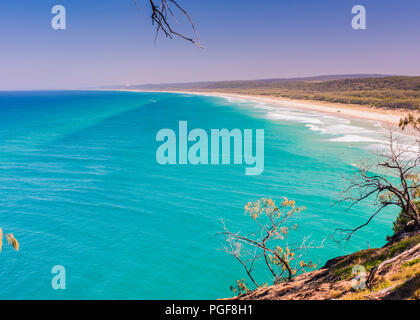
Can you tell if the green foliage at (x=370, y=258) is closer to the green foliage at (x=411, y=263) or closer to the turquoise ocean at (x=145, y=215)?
the green foliage at (x=411, y=263)

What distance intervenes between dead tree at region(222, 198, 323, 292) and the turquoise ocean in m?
1.48

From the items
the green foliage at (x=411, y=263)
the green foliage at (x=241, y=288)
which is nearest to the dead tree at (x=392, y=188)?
the green foliage at (x=411, y=263)

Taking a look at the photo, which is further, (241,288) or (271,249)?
(271,249)

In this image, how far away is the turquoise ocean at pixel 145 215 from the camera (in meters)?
19.5

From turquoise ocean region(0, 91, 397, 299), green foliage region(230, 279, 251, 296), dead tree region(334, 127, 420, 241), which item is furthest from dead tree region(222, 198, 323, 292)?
dead tree region(334, 127, 420, 241)

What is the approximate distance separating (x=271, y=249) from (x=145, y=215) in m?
14.6

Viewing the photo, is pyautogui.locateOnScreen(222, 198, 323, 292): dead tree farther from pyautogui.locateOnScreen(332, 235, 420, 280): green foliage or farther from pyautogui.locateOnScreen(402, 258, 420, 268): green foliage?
pyautogui.locateOnScreen(402, 258, 420, 268): green foliage

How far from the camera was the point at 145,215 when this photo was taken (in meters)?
28.7

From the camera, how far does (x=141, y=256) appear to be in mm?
22078

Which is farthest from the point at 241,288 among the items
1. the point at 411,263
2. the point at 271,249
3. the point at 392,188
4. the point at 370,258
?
the point at 392,188

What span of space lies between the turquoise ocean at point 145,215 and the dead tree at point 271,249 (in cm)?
148

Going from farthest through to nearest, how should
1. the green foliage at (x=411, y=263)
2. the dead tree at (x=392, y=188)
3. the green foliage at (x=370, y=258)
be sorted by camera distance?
the dead tree at (x=392, y=188)
the green foliage at (x=370, y=258)
the green foliage at (x=411, y=263)

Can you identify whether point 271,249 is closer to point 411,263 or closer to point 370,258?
point 370,258

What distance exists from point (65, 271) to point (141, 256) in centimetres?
583
